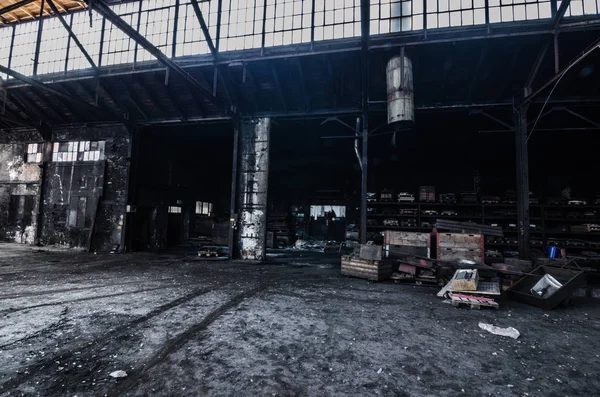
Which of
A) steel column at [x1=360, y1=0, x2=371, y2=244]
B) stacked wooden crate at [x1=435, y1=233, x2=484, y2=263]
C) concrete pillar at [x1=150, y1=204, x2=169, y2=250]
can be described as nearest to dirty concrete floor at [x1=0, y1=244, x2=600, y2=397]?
stacked wooden crate at [x1=435, y1=233, x2=484, y2=263]

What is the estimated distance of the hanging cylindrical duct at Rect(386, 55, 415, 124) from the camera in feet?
27.8

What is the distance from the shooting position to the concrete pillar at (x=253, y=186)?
11.9 meters

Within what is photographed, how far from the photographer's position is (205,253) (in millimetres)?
12312

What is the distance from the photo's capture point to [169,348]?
3559 millimetres

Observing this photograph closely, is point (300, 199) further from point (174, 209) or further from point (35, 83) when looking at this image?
point (35, 83)

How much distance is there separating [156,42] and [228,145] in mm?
7079

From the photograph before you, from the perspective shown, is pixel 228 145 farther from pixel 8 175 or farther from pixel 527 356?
pixel 527 356

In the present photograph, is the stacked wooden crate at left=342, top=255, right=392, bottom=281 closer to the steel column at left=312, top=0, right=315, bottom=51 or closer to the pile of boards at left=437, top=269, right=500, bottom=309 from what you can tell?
the pile of boards at left=437, top=269, right=500, bottom=309

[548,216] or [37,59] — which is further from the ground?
[37,59]

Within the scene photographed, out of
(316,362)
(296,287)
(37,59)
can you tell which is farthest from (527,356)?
(37,59)

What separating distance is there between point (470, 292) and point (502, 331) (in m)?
1.69

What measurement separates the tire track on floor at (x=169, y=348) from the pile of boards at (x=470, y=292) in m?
4.58

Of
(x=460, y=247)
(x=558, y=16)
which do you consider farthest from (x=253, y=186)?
(x=558, y=16)

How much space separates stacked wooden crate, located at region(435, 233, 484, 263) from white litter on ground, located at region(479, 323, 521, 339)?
378 centimetres
